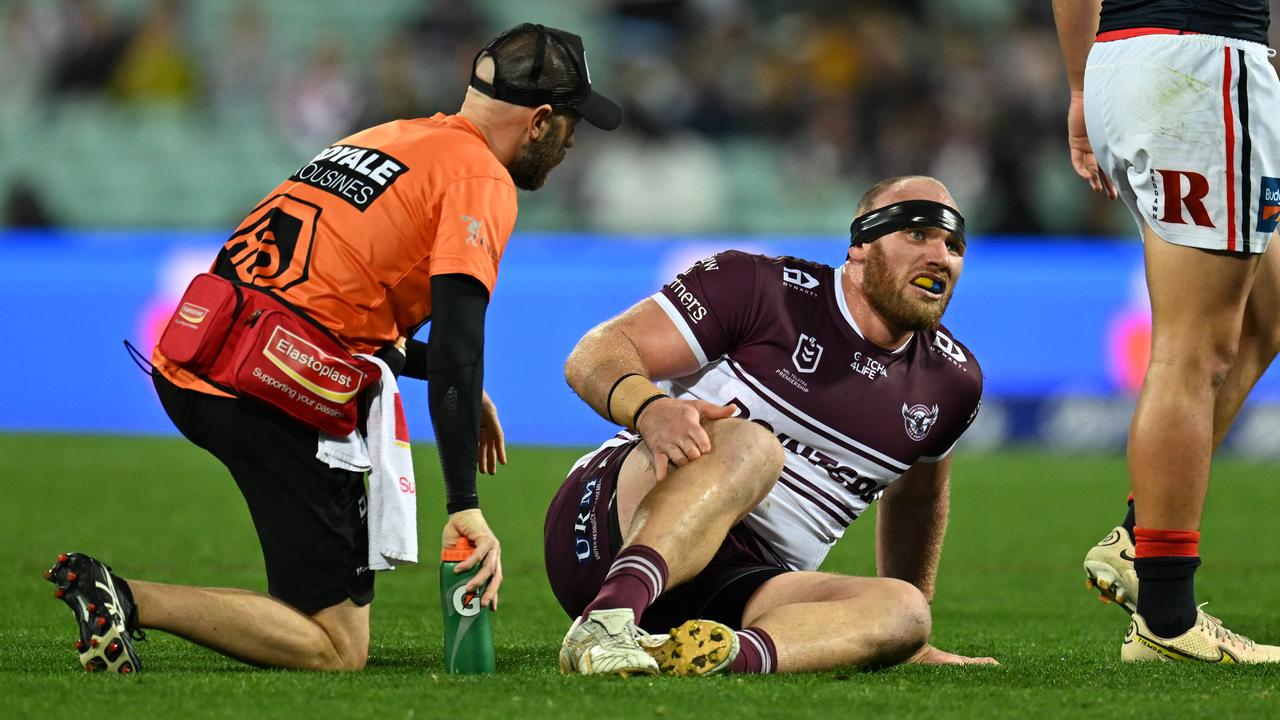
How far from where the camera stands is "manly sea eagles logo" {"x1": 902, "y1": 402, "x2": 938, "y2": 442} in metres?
4.25

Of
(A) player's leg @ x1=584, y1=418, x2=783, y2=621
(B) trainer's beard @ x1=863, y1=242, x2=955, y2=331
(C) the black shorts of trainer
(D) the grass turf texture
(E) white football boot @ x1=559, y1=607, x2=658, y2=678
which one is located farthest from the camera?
(B) trainer's beard @ x1=863, y1=242, x2=955, y2=331

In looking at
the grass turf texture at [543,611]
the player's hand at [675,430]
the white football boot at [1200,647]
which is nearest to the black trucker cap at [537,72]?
the player's hand at [675,430]

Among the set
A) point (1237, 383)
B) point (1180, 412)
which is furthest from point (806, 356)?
point (1237, 383)

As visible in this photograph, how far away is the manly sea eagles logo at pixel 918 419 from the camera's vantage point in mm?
4246

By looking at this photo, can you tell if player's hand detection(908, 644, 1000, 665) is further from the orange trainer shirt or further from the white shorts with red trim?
the orange trainer shirt

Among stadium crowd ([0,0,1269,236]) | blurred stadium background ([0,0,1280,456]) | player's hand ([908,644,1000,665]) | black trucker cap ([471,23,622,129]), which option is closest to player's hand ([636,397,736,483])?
player's hand ([908,644,1000,665])

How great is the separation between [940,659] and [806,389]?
0.74m

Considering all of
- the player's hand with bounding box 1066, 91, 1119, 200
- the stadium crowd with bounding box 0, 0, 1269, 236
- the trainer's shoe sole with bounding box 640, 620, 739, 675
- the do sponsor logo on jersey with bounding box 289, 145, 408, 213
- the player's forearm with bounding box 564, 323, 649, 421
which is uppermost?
the stadium crowd with bounding box 0, 0, 1269, 236

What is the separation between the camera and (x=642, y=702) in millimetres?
3199

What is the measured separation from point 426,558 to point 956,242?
9.84ft

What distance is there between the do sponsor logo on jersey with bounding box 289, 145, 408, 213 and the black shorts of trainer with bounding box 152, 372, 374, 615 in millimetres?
560

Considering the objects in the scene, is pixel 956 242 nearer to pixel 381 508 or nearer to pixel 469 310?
pixel 469 310

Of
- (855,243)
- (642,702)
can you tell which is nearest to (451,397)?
(642,702)

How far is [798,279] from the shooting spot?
171 inches
